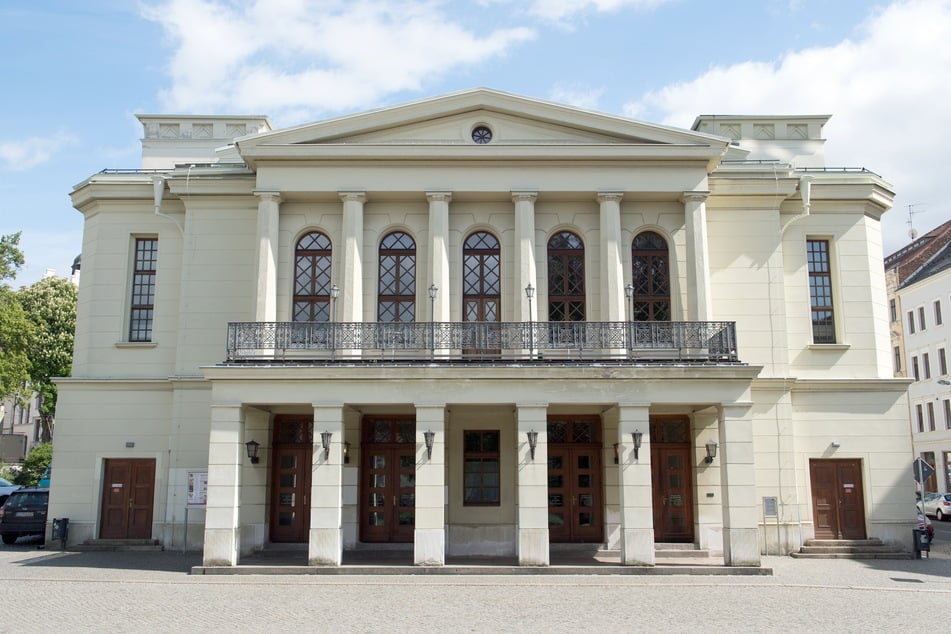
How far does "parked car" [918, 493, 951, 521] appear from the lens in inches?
1475

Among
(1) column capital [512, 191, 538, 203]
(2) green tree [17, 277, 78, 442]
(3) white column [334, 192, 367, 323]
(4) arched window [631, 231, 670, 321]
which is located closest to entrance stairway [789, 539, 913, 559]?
(4) arched window [631, 231, 670, 321]

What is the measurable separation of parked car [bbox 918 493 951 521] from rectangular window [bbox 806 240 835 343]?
17.9m

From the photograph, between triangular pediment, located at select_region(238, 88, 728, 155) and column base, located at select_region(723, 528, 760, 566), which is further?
triangular pediment, located at select_region(238, 88, 728, 155)

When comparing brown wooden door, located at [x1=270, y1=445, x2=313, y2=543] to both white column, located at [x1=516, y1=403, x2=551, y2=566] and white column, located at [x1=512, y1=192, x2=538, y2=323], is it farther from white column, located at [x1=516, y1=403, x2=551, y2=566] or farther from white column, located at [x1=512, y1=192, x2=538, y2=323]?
white column, located at [x1=512, y1=192, x2=538, y2=323]

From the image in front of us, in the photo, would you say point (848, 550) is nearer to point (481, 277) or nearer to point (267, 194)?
point (481, 277)

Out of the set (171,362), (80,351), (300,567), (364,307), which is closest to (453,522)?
(300,567)

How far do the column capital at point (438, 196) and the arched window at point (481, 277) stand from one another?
134 centimetres

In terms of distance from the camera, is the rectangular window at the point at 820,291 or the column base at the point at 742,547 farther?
the rectangular window at the point at 820,291

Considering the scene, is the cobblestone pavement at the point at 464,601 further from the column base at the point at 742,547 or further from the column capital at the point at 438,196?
the column capital at the point at 438,196

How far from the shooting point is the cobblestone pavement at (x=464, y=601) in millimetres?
12648

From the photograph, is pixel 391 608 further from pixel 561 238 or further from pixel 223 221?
pixel 223 221

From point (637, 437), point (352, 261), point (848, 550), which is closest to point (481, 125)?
point (352, 261)

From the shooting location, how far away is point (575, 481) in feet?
72.2

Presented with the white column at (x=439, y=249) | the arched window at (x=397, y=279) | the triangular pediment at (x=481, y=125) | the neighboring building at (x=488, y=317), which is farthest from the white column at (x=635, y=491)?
the triangular pediment at (x=481, y=125)
